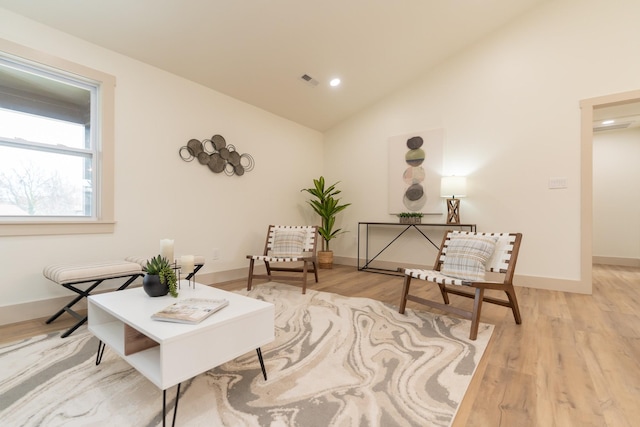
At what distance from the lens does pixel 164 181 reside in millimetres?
3160

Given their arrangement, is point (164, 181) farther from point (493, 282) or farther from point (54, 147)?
point (493, 282)

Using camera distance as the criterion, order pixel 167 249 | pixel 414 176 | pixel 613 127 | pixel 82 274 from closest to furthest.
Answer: pixel 167 249 → pixel 82 274 → pixel 414 176 → pixel 613 127

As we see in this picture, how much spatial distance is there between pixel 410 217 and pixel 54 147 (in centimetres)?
400

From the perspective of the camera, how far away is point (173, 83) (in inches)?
127

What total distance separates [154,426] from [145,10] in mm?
Answer: 2955

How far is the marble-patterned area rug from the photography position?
1.21 m

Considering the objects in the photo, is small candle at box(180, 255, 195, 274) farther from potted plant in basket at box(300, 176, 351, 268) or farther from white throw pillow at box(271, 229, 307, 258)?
potted plant in basket at box(300, 176, 351, 268)

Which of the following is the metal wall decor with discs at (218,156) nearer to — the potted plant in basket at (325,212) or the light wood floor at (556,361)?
the potted plant in basket at (325,212)

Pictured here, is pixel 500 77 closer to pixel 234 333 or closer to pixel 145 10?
pixel 145 10

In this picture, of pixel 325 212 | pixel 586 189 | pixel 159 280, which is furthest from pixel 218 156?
pixel 586 189

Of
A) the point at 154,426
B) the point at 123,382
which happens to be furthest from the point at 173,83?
the point at 154,426

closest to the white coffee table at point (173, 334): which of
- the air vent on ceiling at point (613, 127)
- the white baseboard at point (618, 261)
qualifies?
the air vent on ceiling at point (613, 127)

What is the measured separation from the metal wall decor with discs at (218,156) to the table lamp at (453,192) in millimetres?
2614

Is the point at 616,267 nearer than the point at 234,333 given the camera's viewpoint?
No
